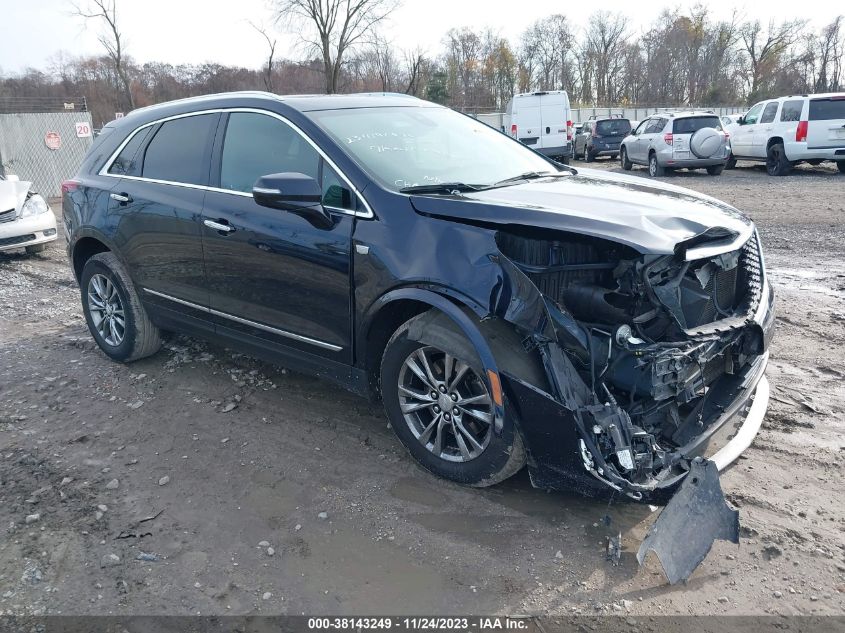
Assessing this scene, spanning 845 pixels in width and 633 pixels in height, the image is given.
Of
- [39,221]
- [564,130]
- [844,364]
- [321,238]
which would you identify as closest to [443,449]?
[321,238]

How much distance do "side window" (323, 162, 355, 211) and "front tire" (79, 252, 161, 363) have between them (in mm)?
2169

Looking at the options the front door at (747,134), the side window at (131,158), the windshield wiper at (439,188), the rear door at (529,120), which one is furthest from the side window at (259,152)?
the rear door at (529,120)

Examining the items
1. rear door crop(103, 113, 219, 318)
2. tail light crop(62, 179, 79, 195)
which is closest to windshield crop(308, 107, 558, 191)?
rear door crop(103, 113, 219, 318)

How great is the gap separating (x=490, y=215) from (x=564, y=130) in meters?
21.0

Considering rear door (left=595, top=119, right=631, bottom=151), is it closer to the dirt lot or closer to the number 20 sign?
the number 20 sign

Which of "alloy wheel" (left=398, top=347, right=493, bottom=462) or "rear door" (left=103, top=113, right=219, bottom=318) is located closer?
"alloy wheel" (left=398, top=347, right=493, bottom=462)

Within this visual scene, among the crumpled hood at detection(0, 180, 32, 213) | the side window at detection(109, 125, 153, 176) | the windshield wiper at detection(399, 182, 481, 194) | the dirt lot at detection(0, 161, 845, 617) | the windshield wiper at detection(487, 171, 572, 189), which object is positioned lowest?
the dirt lot at detection(0, 161, 845, 617)

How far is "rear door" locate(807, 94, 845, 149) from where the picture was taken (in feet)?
50.5

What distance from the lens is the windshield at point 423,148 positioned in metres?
3.80

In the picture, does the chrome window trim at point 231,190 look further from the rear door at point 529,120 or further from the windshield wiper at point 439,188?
the rear door at point 529,120

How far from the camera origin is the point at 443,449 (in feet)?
11.5

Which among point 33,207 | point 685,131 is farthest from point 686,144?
point 33,207

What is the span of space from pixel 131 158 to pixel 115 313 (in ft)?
3.90

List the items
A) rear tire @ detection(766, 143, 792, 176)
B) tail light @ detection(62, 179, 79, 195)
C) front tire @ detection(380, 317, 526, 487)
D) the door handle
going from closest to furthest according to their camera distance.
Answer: front tire @ detection(380, 317, 526, 487)
the door handle
tail light @ detection(62, 179, 79, 195)
rear tire @ detection(766, 143, 792, 176)
